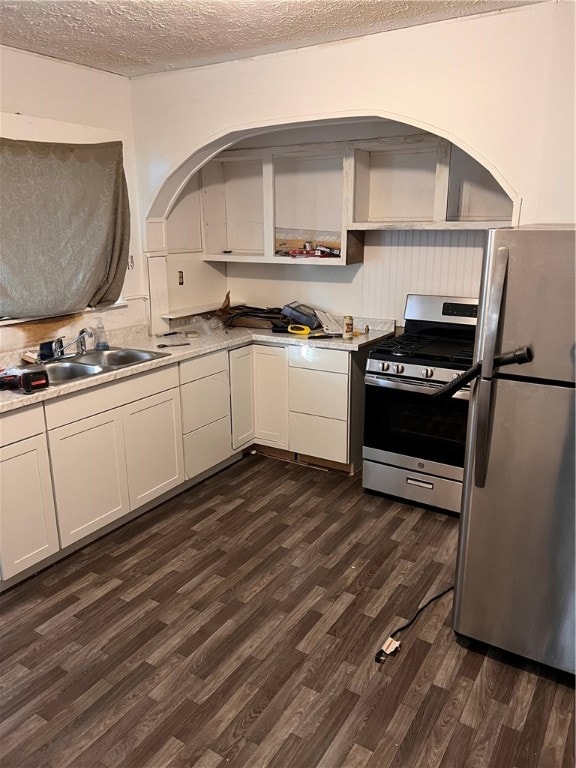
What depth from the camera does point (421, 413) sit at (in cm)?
328

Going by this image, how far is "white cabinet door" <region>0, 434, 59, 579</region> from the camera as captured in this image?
8.20ft

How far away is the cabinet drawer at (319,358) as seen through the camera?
3.56 m

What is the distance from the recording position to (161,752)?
1826 mm

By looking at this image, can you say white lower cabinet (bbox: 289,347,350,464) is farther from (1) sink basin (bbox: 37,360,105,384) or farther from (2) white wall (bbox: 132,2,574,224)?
(2) white wall (bbox: 132,2,574,224)

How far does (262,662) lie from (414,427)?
64.2 inches

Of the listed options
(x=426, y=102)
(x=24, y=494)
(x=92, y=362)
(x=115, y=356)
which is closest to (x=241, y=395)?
(x=115, y=356)

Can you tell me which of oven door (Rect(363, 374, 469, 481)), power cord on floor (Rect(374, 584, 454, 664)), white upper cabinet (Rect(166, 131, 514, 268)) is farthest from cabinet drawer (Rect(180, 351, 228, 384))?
power cord on floor (Rect(374, 584, 454, 664))

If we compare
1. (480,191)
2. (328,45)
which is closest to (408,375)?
(480,191)

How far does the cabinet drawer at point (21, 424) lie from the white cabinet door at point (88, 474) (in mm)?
93

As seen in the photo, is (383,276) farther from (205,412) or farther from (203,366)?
(205,412)

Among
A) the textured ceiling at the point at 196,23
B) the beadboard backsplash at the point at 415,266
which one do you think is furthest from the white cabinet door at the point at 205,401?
the textured ceiling at the point at 196,23

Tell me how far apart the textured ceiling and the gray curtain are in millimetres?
538

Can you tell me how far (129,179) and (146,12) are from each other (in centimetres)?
133

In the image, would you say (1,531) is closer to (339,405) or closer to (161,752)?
(161,752)
